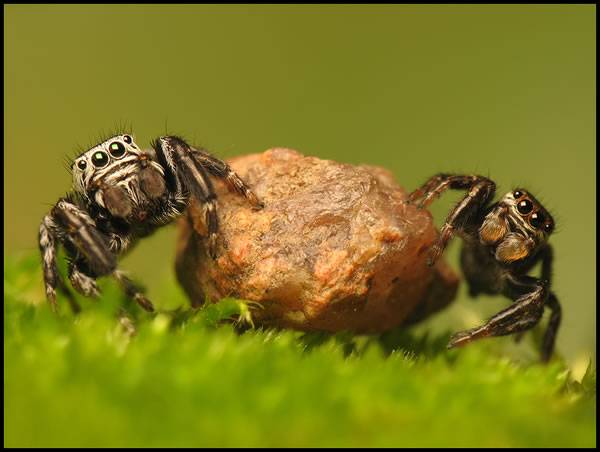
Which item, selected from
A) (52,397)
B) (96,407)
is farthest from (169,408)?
(52,397)

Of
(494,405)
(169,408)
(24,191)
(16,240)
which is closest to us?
(169,408)

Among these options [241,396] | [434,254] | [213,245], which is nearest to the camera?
[241,396]

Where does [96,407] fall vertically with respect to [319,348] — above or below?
above

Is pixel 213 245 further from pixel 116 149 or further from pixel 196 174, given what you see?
pixel 116 149

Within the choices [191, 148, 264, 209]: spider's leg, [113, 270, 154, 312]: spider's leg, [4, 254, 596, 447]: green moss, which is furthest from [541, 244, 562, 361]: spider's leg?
[113, 270, 154, 312]: spider's leg

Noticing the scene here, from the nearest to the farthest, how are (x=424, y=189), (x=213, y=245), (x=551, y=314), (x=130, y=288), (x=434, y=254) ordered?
(x=130, y=288) < (x=213, y=245) < (x=434, y=254) < (x=424, y=189) < (x=551, y=314)

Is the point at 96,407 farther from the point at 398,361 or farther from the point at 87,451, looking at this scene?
the point at 398,361

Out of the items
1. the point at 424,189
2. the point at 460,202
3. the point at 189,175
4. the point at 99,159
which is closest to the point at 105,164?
the point at 99,159
